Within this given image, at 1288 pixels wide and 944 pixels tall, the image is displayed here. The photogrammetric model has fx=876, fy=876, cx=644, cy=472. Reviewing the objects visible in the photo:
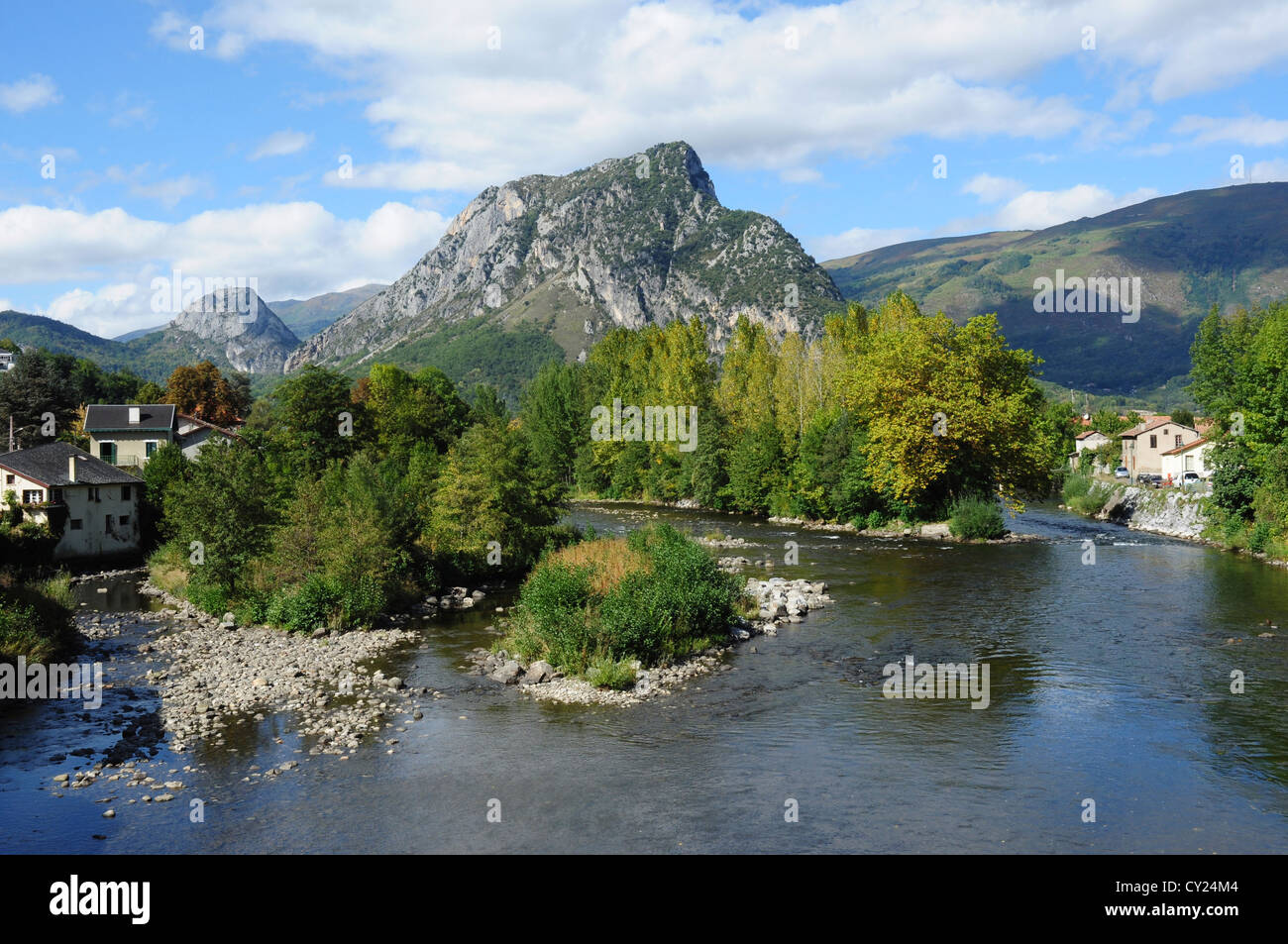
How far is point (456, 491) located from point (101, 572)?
2312 centimetres

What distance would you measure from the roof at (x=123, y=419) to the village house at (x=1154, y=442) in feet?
323

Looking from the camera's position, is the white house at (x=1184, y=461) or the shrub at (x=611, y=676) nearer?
the shrub at (x=611, y=676)

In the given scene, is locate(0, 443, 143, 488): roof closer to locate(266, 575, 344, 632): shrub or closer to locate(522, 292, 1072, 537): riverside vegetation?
locate(266, 575, 344, 632): shrub

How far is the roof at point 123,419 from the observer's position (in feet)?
256

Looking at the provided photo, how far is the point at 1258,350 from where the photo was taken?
51.9m

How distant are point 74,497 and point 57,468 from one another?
8.92 feet

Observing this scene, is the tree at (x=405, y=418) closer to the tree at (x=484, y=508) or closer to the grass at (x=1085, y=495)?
the tree at (x=484, y=508)

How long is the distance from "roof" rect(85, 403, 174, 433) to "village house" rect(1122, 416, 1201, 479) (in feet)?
323

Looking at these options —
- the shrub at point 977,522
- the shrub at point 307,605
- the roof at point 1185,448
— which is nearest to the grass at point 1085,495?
the roof at point 1185,448

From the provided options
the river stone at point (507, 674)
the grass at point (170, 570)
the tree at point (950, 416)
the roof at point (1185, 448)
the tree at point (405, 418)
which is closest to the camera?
the river stone at point (507, 674)

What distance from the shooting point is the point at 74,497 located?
51.6 metres

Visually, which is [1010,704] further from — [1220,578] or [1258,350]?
[1258,350]

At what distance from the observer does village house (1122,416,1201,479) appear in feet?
306
